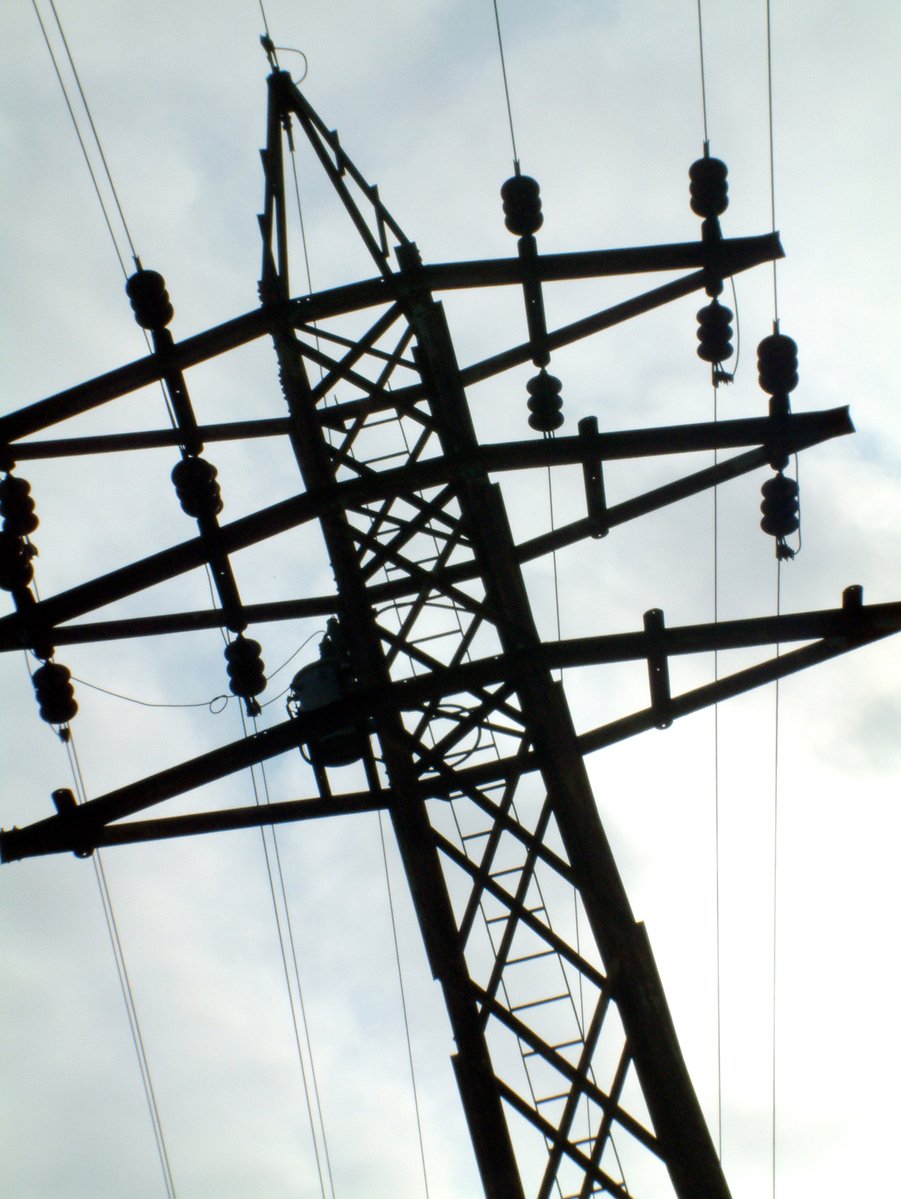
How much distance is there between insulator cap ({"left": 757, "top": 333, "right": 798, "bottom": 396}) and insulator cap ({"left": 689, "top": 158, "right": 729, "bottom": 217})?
3.67 feet

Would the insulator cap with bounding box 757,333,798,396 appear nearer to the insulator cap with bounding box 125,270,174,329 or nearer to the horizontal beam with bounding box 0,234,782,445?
the horizontal beam with bounding box 0,234,782,445

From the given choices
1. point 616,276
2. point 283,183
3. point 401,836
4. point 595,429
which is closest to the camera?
point 401,836

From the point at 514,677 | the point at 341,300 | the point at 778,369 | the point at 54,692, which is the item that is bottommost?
the point at 514,677

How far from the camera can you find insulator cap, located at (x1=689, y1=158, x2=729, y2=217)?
764 cm

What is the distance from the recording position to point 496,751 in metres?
7.21

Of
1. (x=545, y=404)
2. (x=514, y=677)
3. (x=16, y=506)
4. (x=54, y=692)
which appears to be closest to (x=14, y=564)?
(x=16, y=506)

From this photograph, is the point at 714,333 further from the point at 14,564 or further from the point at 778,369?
the point at 14,564

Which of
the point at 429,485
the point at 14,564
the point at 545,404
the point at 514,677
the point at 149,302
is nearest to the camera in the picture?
the point at 514,677

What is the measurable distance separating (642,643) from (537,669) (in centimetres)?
64

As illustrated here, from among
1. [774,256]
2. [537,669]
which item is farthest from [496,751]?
[774,256]

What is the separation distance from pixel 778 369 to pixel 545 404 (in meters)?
2.20

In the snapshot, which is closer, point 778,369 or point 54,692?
point 778,369

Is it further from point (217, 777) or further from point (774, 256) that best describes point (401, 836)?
point (774, 256)

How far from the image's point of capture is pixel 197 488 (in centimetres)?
A: 737
